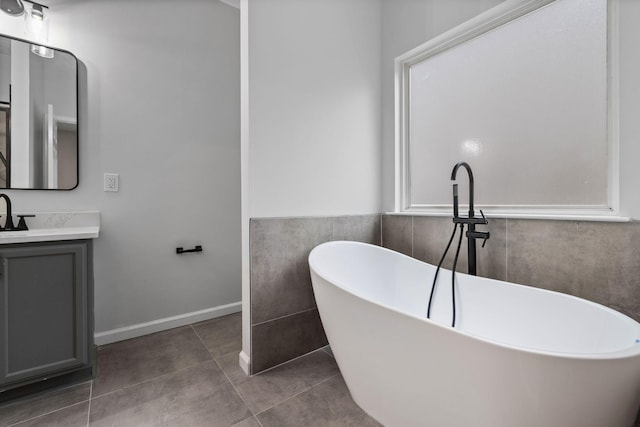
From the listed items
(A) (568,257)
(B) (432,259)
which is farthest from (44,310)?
(A) (568,257)

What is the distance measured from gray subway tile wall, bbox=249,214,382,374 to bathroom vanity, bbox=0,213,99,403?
0.85 meters

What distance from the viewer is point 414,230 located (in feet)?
6.17

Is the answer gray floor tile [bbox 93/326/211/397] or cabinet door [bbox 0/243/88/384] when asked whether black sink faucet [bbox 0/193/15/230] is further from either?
gray floor tile [bbox 93/326/211/397]

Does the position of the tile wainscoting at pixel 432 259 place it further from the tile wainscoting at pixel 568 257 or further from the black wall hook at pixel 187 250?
the black wall hook at pixel 187 250

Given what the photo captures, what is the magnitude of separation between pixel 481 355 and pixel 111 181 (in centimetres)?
227

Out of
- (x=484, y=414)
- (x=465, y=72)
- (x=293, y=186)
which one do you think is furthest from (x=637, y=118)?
(x=293, y=186)

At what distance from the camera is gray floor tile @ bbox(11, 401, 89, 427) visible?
3.70 ft

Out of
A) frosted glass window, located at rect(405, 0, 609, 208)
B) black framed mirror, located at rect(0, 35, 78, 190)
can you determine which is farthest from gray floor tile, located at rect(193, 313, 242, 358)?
frosted glass window, located at rect(405, 0, 609, 208)

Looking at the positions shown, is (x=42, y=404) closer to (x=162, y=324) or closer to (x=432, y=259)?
(x=162, y=324)

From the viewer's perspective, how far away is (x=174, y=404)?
1.25 metres

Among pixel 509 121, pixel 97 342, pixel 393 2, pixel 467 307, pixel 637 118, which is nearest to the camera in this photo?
pixel 637 118

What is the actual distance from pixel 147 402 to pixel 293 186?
1.29 metres

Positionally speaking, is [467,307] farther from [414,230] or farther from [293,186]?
[293,186]

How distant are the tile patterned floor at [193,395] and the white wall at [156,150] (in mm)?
521
